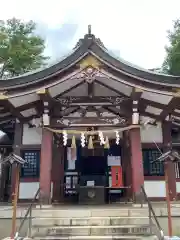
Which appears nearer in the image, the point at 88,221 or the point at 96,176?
the point at 88,221

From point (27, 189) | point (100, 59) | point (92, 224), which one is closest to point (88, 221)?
point (92, 224)

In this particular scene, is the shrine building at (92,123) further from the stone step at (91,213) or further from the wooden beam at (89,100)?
the stone step at (91,213)

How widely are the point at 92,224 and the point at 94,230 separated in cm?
48

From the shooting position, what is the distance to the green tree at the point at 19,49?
28.8 metres

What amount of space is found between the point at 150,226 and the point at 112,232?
1098mm

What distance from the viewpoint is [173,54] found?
86.0 feet

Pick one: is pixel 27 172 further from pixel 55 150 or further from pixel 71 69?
pixel 71 69

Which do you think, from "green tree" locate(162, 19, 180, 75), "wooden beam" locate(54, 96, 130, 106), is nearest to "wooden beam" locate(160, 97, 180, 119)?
"wooden beam" locate(54, 96, 130, 106)

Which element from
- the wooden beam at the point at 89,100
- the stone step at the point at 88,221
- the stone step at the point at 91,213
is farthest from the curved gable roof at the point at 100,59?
the stone step at the point at 88,221

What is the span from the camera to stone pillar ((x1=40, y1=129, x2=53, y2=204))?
408 inches

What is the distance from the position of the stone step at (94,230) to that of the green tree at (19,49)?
23600 millimetres

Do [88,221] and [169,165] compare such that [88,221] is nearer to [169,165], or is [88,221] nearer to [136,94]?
[136,94]

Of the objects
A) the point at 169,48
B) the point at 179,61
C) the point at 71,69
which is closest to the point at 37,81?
the point at 71,69

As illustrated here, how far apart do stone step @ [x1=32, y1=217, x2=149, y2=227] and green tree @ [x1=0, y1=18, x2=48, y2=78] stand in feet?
75.7
